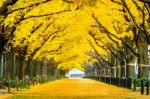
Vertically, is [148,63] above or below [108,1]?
below

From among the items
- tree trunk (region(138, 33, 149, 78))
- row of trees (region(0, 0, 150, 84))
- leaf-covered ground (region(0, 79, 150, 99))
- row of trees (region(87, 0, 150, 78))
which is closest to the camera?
leaf-covered ground (region(0, 79, 150, 99))

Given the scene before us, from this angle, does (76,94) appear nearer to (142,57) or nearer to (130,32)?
(142,57)

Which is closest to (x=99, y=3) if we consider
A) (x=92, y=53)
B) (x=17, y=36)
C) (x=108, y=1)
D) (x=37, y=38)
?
(x=108, y=1)

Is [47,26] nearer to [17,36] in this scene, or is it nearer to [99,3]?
[17,36]

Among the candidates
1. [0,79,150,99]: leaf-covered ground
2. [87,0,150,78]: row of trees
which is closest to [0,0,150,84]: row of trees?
[87,0,150,78]: row of trees

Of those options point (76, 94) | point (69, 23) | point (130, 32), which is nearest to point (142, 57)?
point (130, 32)

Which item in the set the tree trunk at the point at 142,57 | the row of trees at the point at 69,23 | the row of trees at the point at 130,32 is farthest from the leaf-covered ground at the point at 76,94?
the row of trees at the point at 69,23

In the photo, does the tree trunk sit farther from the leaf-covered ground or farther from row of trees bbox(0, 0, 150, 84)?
the leaf-covered ground

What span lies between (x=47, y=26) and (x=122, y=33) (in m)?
6.46

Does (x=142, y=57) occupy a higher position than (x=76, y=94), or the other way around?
(x=142, y=57)

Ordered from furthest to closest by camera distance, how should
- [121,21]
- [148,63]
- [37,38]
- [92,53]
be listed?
[92,53], [37,38], [148,63], [121,21]

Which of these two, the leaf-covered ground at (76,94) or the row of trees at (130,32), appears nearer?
the leaf-covered ground at (76,94)

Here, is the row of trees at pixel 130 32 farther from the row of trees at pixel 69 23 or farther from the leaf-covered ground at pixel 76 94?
the leaf-covered ground at pixel 76 94

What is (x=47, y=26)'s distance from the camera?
44.6m
